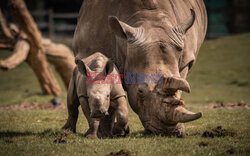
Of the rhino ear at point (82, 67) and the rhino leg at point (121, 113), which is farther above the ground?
the rhino ear at point (82, 67)

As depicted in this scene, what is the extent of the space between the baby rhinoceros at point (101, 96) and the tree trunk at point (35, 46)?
6999 mm

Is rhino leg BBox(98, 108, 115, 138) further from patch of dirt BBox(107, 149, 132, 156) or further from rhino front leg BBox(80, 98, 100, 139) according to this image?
patch of dirt BBox(107, 149, 132, 156)

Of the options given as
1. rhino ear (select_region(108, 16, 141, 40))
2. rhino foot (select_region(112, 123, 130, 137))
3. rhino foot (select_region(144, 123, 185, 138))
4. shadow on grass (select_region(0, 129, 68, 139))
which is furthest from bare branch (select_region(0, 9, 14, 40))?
rhino foot (select_region(144, 123, 185, 138))

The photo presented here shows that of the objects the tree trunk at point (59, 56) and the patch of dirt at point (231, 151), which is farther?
the tree trunk at point (59, 56)

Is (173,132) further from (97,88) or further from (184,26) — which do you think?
(184,26)

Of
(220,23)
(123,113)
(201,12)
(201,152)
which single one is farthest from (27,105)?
(220,23)

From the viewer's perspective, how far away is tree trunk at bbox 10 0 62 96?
12891mm

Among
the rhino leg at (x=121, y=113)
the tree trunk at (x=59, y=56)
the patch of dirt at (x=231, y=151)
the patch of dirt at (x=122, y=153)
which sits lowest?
Result: the tree trunk at (x=59, y=56)

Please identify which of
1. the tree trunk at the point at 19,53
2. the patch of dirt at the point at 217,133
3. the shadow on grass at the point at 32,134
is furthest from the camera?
the tree trunk at the point at 19,53

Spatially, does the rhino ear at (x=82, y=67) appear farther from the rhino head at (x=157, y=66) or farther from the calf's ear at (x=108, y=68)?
the rhino head at (x=157, y=66)

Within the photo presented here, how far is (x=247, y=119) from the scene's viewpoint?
8055mm

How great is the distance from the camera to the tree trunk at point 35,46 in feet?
42.3

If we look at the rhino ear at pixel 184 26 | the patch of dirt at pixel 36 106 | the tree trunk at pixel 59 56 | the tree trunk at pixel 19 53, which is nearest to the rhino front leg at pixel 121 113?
the rhino ear at pixel 184 26

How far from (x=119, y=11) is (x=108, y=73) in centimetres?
159
